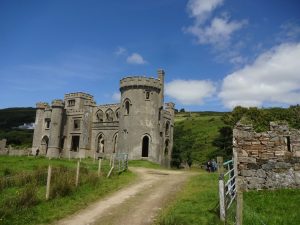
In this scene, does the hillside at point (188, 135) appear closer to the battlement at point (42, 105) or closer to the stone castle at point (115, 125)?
the stone castle at point (115, 125)

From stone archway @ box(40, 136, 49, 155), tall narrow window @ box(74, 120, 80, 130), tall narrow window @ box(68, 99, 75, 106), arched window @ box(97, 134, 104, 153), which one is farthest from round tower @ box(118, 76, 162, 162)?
stone archway @ box(40, 136, 49, 155)

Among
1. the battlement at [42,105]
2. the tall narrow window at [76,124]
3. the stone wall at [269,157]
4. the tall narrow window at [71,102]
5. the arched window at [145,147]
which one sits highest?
the tall narrow window at [71,102]

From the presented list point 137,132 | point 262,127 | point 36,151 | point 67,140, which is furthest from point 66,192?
point 36,151

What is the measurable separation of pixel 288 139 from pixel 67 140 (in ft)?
138

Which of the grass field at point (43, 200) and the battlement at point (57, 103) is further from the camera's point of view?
the battlement at point (57, 103)

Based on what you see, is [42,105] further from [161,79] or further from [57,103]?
[161,79]

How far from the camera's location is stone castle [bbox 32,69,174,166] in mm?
41031

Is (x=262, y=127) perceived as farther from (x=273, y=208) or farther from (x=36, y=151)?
(x=36, y=151)

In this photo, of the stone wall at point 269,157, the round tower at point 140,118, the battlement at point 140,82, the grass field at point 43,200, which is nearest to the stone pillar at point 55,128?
the round tower at point 140,118

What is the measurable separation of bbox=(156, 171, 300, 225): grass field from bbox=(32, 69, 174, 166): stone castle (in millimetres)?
26016

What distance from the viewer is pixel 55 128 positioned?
50.4 meters

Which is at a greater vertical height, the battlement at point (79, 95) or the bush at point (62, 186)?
the battlement at point (79, 95)

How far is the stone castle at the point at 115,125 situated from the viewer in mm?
41031

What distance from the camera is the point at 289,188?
44.0 ft
